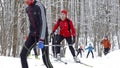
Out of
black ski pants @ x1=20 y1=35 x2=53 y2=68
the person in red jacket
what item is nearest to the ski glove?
black ski pants @ x1=20 y1=35 x2=53 y2=68

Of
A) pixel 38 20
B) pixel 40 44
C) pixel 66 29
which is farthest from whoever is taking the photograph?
pixel 66 29

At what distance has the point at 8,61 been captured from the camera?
11578mm

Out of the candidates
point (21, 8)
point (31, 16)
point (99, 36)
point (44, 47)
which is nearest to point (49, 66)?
point (44, 47)

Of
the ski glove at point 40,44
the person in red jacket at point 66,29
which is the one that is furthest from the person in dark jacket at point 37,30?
the person in red jacket at point 66,29

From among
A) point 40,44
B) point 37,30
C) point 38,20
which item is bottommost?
point 40,44

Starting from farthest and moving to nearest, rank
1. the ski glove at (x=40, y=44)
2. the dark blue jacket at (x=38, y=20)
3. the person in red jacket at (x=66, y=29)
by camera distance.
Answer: the person in red jacket at (x=66, y=29)
the dark blue jacket at (x=38, y=20)
the ski glove at (x=40, y=44)

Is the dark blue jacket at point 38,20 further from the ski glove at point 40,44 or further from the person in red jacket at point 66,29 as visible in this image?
the person in red jacket at point 66,29

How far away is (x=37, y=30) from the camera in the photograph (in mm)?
7422

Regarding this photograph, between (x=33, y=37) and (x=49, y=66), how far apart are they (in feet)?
2.55

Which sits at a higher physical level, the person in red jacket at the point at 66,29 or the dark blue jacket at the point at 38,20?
the dark blue jacket at the point at 38,20

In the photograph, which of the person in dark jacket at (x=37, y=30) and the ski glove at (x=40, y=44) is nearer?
the ski glove at (x=40, y=44)

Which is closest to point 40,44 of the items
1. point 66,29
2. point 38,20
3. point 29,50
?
point 29,50

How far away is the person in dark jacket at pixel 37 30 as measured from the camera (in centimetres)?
719

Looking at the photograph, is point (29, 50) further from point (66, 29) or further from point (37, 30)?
point (66, 29)
